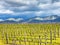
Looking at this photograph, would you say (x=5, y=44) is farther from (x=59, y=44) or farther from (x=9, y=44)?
(x=59, y=44)

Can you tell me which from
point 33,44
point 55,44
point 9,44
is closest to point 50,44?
point 55,44

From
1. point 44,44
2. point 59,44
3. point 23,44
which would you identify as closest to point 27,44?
point 23,44

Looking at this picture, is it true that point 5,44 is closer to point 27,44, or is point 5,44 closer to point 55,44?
point 27,44

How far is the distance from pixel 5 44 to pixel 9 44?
1289mm

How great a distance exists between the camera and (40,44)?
5672 centimetres

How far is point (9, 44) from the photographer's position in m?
60.1

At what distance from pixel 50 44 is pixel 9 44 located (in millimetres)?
12153

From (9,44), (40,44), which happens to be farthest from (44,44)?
(9,44)

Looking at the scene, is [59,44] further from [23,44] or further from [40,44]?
[23,44]

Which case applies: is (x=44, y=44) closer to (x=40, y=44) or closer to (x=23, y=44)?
(x=40, y=44)

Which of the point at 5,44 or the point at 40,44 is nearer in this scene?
the point at 40,44

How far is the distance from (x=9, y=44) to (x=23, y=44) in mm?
4453

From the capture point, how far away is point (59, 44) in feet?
188

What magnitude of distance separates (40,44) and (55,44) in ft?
14.3
